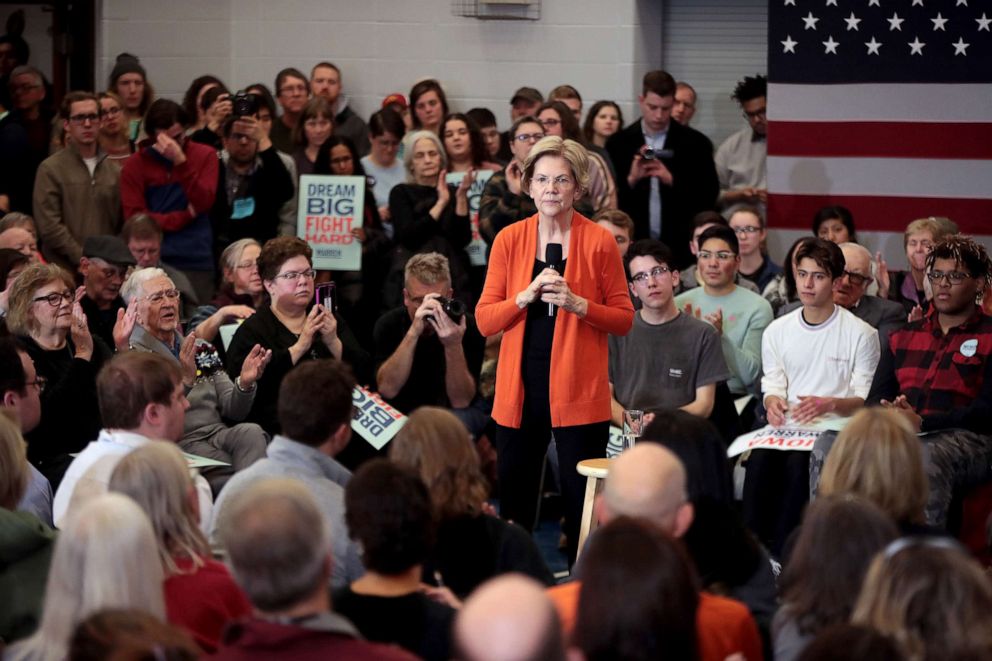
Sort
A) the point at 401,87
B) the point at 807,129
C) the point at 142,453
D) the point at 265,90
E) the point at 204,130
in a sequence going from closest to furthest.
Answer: the point at 142,453
the point at 807,129
the point at 204,130
the point at 265,90
the point at 401,87

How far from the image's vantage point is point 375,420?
17.4ft

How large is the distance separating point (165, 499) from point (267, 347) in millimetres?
2402

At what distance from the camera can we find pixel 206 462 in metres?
4.73

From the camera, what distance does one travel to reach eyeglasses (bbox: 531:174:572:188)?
14.8ft

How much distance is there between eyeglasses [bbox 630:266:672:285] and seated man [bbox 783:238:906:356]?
0.85 metres

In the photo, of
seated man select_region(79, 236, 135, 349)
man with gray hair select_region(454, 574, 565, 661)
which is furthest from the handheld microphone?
man with gray hair select_region(454, 574, 565, 661)

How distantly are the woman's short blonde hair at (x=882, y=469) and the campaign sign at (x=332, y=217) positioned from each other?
380 cm

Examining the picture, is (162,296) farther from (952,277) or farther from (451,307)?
(952,277)

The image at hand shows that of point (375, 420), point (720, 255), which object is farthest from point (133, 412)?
point (720, 255)

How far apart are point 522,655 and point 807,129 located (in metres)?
5.13

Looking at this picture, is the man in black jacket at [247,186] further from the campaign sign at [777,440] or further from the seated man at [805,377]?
the campaign sign at [777,440]

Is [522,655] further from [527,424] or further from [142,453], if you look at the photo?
[527,424]

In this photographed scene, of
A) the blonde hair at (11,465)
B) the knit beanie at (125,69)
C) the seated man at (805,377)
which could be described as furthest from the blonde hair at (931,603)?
the knit beanie at (125,69)

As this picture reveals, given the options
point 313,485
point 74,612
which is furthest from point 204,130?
point 74,612
